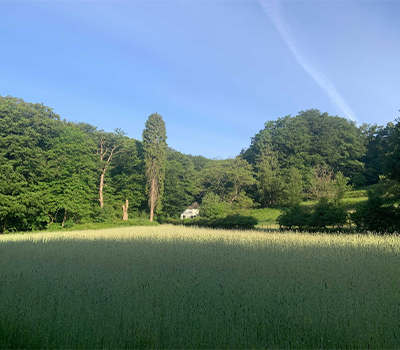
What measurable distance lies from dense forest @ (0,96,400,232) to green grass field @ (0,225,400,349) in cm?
1448

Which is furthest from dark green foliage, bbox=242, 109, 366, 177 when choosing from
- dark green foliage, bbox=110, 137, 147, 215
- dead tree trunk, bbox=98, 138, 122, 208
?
dead tree trunk, bbox=98, 138, 122, 208

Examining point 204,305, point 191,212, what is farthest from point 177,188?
point 204,305

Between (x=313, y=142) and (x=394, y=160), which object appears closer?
(x=394, y=160)

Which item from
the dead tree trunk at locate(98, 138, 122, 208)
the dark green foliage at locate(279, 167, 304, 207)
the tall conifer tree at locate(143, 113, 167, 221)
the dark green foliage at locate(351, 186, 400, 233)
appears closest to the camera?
the dark green foliage at locate(351, 186, 400, 233)

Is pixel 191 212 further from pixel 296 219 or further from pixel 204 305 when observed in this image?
pixel 204 305

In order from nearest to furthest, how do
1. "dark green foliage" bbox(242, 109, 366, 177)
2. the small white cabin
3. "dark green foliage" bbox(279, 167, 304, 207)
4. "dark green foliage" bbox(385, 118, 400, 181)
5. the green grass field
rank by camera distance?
1. the green grass field
2. "dark green foliage" bbox(385, 118, 400, 181)
3. "dark green foliage" bbox(279, 167, 304, 207)
4. the small white cabin
5. "dark green foliage" bbox(242, 109, 366, 177)

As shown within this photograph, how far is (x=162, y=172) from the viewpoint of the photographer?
4456 cm

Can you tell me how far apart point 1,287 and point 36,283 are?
658mm

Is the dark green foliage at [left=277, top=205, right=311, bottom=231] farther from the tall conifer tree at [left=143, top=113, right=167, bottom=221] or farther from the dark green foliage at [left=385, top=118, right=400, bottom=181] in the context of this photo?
the tall conifer tree at [left=143, top=113, right=167, bottom=221]

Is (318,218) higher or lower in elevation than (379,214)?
lower

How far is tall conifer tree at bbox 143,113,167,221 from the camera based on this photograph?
142 feet

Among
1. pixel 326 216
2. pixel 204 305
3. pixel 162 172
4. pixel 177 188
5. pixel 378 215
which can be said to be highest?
pixel 162 172

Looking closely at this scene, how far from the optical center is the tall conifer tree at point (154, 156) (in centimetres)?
4334

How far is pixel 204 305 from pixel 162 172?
132 feet
